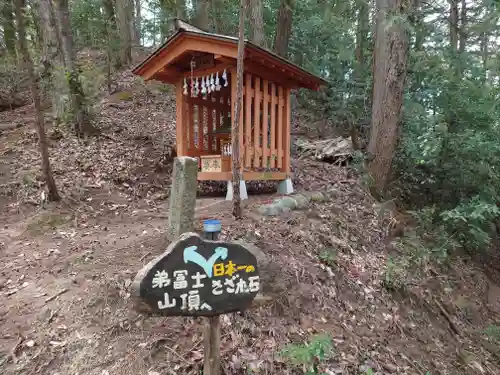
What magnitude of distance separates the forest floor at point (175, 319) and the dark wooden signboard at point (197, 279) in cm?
104

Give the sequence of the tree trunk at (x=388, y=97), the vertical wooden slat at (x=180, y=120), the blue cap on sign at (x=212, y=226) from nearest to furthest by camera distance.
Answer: the blue cap on sign at (x=212, y=226)
the vertical wooden slat at (x=180, y=120)
the tree trunk at (x=388, y=97)

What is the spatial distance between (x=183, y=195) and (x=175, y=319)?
1347mm

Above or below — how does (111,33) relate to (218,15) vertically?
below

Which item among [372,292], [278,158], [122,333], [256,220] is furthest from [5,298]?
[278,158]

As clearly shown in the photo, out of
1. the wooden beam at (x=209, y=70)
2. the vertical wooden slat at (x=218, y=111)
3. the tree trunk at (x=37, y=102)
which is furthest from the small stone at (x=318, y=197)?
the tree trunk at (x=37, y=102)

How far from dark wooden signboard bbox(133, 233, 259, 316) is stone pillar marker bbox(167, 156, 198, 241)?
73.7 inches

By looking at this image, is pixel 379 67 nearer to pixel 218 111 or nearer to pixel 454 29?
pixel 454 29

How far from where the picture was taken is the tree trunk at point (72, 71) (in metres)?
8.11

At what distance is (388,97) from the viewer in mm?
8117

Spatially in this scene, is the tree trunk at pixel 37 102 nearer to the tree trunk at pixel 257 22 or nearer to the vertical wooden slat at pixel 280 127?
the vertical wooden slat at pixel 280 127

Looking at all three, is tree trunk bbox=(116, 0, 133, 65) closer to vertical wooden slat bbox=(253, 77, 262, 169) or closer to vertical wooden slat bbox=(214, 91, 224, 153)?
vertical wooden slat bbox=(214, 91, 224, 153)

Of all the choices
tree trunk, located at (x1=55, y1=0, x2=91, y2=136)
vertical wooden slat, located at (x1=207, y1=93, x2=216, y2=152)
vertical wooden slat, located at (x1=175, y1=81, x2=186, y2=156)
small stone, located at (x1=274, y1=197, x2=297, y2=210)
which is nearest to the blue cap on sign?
small stone, located at (x1=274, y1=197, x2=297, y2=210)

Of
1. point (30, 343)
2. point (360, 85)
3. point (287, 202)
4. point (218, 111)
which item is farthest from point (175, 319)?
point (360, 85)

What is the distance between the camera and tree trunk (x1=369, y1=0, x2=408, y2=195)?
784cm
